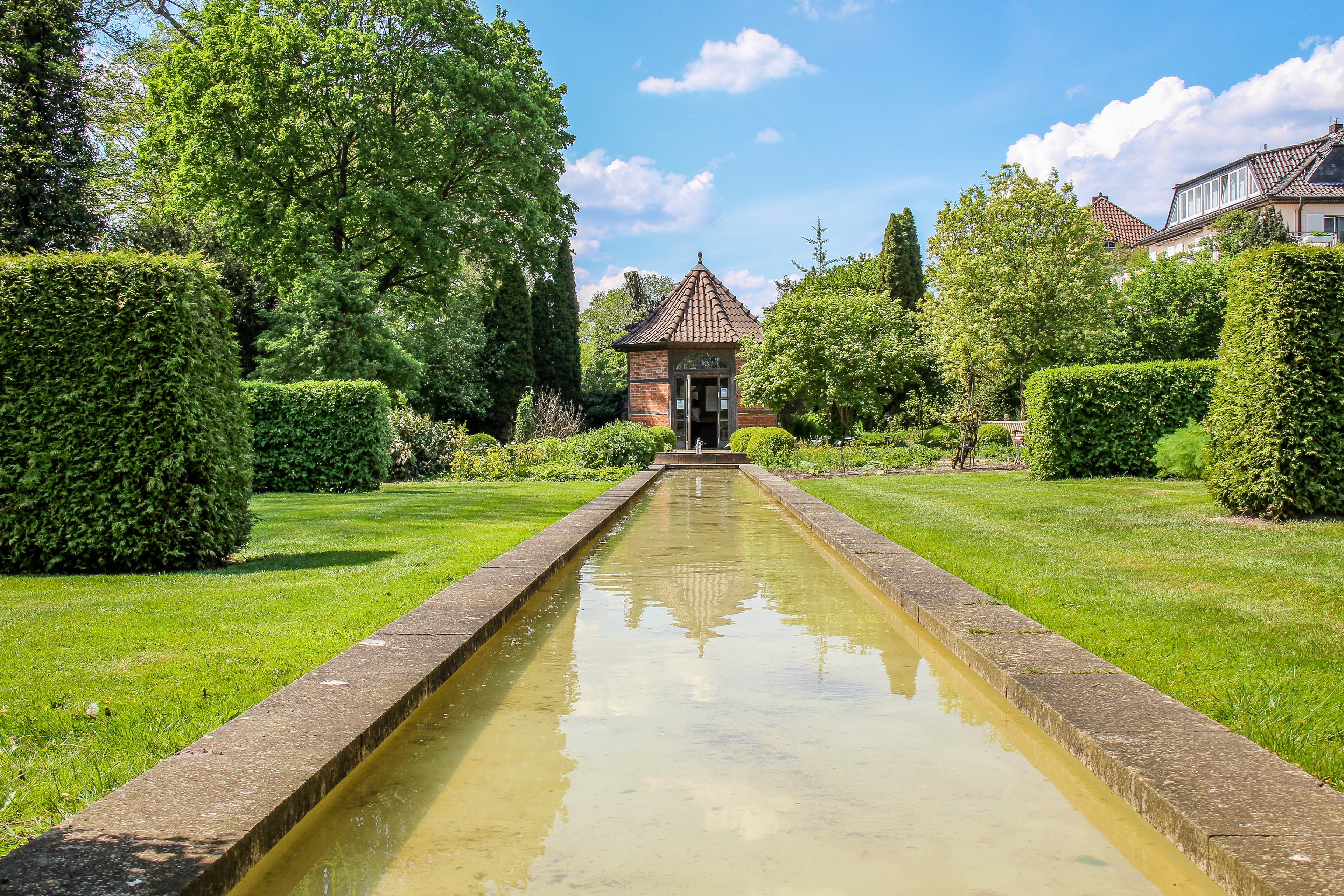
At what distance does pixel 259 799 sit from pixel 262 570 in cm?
474

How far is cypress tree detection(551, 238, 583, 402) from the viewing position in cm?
3403

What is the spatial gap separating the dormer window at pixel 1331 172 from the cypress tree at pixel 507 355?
3295 centimetres

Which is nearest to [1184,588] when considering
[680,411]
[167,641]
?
[167,641]

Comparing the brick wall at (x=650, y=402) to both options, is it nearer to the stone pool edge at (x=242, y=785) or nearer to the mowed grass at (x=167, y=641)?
the mowed grass at (x=167, y=641)

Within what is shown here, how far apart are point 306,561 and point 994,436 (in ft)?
68.6

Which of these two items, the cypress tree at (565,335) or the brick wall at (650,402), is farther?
the cypress tree at (565,335)

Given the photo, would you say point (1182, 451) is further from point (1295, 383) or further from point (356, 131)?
point (356, 131)

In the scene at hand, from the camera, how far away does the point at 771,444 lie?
24062 millimetres

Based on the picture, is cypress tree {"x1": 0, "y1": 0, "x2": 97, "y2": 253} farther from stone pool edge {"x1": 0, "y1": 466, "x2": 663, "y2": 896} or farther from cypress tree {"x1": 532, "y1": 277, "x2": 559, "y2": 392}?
stone pool edge {"x1": 0, "y1": 466, "x2": 663, "y2": 896}

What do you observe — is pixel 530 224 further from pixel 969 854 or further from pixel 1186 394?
pixel 969 854

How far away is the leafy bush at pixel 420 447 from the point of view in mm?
18438

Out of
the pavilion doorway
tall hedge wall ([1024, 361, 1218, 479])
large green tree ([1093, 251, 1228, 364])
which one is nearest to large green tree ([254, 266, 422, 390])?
the pavilion doorway

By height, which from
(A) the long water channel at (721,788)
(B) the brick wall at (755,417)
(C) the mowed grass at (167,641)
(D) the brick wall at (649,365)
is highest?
(D) the brick wall at (649,365)

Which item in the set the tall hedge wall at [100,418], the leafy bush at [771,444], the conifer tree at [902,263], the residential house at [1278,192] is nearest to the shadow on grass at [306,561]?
the tall hedge wall at [100,418]
